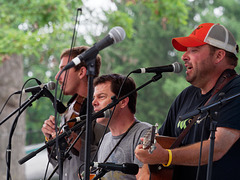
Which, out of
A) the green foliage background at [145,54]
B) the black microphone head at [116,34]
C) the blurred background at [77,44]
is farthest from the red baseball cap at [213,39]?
the green foliage background at [145,54]

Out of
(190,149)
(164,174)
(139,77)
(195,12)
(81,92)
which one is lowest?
(164,174)

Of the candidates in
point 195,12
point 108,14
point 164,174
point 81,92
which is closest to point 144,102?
point 195,12

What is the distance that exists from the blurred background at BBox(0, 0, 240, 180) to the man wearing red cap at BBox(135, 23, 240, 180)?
2658 mm

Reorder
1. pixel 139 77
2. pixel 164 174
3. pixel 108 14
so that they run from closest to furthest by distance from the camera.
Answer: pixel 164 174
pixel 108 14
pixel 139 77

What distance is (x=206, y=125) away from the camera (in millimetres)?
2318

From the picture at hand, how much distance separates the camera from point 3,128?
750cm

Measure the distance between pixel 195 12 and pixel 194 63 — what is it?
14.7m

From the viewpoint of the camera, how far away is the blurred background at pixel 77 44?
684 cm

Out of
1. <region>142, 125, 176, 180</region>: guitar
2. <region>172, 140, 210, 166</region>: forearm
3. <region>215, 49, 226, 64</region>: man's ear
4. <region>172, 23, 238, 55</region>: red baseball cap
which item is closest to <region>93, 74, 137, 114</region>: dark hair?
<region>142, 125, 176, 180</region>: guitar

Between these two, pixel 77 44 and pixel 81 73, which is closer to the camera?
pixel 81 73

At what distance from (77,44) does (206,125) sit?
11.1 m

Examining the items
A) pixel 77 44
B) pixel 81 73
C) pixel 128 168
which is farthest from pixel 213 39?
pixel 77 44

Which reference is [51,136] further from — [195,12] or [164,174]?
[195,12]

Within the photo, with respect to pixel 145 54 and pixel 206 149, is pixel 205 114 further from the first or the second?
pixel 145 54
